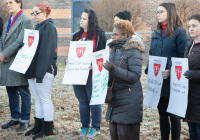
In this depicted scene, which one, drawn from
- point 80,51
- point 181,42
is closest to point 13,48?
point 80,51

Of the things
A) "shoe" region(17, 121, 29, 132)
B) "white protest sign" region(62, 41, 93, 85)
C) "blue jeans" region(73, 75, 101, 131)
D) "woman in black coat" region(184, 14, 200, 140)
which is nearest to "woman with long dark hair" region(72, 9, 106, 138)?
"blue jeans" region(73, 75, 101, 131)

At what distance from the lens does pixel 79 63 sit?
4645 mm

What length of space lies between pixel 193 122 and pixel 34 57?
2577mm

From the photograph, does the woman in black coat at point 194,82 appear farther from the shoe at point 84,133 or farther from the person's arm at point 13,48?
the person's arm at point 13,48

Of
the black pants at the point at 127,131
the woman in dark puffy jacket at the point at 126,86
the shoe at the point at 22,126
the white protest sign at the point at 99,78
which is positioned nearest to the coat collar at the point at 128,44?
the woman in dark puffy jacket at the point at 126,86

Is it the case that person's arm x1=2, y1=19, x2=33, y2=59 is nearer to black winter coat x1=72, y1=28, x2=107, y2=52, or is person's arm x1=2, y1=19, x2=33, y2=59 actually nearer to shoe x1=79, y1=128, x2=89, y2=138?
black winter coat x1=72, y1=28, x2=107, y2=52

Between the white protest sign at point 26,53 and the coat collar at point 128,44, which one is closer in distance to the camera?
the coat collar at point 128,44

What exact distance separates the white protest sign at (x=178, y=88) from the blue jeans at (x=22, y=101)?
8.79 feet

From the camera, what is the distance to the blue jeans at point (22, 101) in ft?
17.3

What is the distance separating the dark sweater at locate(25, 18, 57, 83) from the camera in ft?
15.0

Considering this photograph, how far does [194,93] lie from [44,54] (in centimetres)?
230

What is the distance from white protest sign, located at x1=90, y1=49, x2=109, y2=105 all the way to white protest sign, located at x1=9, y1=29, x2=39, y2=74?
126 cm

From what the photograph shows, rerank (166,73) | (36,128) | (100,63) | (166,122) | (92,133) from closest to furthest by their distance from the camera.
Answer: (166,73) → (100,63) → (166,122) → (92,133) → (36,128)

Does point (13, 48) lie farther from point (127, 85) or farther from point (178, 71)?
point (178, 71)
